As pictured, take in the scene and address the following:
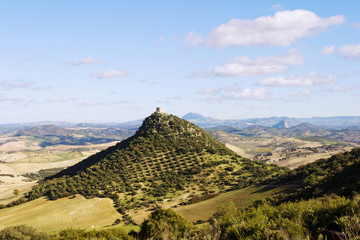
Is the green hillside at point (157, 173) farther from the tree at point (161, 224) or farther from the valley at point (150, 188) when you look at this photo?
the tree at point (161, 224)

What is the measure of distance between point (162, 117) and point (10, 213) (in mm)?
111586

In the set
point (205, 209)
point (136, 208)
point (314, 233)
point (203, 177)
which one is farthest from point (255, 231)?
point (203, 177)

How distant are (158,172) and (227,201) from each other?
1914 inches

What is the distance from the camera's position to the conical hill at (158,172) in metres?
119

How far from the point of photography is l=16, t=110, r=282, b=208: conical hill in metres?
119

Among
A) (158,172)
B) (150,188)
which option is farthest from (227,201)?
(158,172)

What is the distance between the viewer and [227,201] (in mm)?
98500

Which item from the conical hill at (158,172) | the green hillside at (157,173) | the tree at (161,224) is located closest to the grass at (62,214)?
the green hillside at (157,173)

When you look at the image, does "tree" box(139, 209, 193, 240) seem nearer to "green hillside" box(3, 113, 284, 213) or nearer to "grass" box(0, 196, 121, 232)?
"grass" box(0, 196, 121, 232)

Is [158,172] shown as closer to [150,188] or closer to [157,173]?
[157,173]

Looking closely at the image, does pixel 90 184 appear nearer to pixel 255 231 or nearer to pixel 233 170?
pixel 233 170

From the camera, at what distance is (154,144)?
163875 mm

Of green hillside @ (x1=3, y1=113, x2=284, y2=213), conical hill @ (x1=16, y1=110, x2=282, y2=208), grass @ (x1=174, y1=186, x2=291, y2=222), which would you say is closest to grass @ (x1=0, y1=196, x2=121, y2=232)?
green hillside @ (x1=3, y1=113, x2=284, y2=213)

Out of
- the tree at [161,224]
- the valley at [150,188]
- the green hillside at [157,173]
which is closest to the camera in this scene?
the tree at [161,224]
